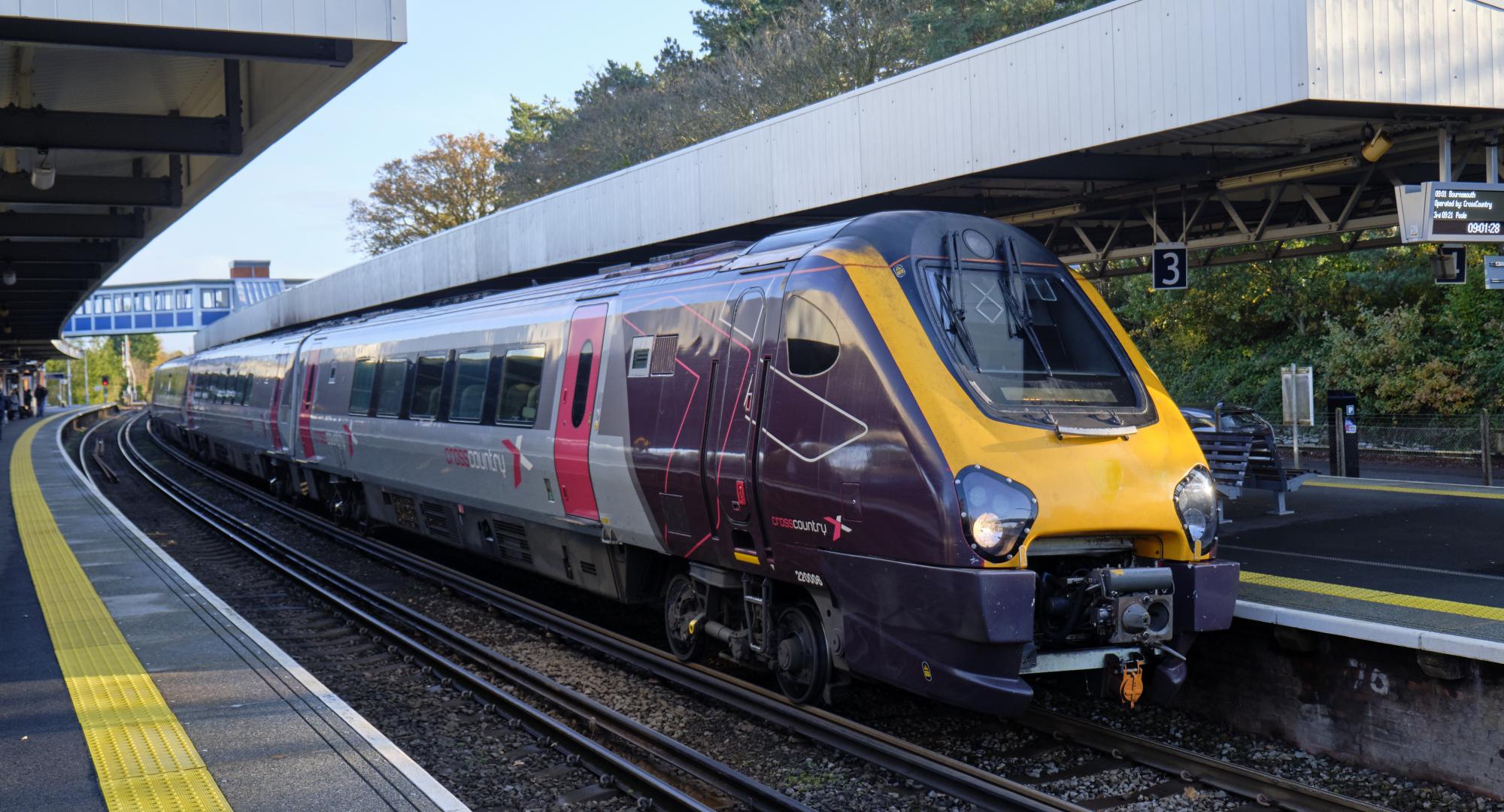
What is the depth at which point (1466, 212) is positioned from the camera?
34.5ft

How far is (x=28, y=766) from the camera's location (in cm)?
648

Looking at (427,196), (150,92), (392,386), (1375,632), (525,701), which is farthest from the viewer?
(427,196)

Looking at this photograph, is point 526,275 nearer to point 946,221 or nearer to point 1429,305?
point 946,221

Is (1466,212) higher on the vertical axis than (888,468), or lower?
higher

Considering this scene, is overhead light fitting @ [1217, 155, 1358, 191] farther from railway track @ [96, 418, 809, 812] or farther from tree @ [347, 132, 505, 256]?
tree @ [347, 132, 505, 256]

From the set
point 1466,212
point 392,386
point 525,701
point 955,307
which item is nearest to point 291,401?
point 392,386

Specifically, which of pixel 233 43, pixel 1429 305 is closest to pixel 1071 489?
pixel 233 43

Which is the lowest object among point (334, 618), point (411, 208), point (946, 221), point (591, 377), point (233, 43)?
point (334, 618)

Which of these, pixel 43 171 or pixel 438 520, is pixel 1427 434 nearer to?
pixel 438 520

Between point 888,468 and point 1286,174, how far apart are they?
7770 millimetres

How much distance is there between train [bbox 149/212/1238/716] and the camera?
251 inches

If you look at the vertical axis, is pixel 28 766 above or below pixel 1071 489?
below

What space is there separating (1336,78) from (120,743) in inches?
375

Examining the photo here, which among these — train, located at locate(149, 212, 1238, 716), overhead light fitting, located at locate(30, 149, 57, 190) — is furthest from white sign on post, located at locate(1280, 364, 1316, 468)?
overhead light fitting, located at locate(30, 149, 57, 190)
